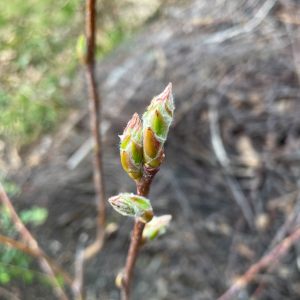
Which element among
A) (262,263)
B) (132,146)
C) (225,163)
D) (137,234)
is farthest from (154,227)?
(225,163)

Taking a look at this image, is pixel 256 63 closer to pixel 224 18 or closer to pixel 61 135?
pixel 224 18

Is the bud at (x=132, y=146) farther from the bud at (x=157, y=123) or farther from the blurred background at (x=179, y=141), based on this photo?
the blurred background at (x=179, y=141)

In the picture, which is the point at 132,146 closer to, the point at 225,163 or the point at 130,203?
the point at 130,203

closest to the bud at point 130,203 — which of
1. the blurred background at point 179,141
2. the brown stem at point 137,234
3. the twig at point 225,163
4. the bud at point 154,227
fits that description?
the brown stem at point 137,234

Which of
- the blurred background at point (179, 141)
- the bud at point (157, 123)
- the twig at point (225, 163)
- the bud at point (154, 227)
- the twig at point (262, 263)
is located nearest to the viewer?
the bud at point (157, 123)

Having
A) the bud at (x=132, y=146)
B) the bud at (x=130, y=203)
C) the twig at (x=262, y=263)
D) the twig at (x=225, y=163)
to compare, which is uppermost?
the bud at (x=132, y=146)

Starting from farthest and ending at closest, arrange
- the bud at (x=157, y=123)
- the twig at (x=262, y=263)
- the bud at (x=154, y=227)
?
the twig at (x=262, y=263) → the bud at (x=154, y=227) → the bud at (x=157, y=123)

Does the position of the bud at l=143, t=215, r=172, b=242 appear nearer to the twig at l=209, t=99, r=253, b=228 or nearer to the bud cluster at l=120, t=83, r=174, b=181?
the bud cluster at l=120, t=83, r=174, b=181
